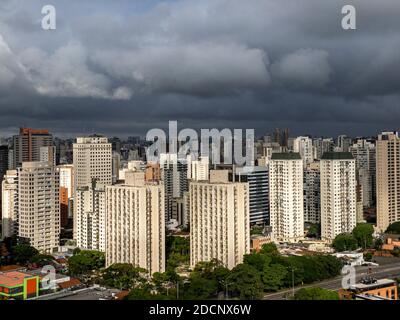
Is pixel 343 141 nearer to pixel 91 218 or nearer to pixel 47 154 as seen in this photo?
pixel 47 154

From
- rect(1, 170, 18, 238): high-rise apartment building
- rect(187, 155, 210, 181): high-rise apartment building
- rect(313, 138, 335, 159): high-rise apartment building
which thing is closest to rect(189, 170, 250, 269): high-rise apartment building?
rect(1, 170, 18, 238): high-rise apartment building

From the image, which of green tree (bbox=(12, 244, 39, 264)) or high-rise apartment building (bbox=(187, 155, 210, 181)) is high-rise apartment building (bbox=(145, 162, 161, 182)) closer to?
high-rise apartment building (bbox=(187, 155, 210, 181))

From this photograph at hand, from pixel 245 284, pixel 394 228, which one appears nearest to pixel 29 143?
pixel 394 228

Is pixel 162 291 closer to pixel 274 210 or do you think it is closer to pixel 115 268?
pixel 115 268

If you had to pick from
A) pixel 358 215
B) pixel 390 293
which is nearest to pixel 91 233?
pixel 390 293

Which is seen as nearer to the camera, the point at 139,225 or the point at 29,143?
the point at 139,225

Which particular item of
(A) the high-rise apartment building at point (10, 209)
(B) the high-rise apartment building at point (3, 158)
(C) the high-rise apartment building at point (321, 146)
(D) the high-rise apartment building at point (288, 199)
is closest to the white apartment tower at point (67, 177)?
(B) the high-rise apartment building at point (3, 158)

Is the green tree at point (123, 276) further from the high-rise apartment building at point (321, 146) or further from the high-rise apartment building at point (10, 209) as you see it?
the high-rise apartment building at point (321, 146)
